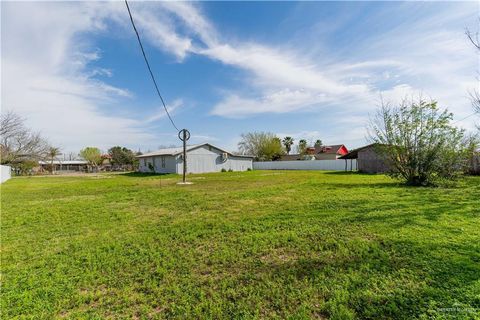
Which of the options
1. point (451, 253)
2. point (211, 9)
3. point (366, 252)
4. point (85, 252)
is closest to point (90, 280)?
point (85, 252)

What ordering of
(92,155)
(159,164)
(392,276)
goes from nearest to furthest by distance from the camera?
1. (392,276)
2. (159,164)
3. (92,155)

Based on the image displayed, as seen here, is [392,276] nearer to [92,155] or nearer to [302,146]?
[302,146]

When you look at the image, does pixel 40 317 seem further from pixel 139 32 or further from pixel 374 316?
pixel 139 32

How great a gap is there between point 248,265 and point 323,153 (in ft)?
153

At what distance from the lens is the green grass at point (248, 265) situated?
2.38 metres

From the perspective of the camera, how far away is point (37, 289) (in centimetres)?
279

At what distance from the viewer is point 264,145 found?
153 ft

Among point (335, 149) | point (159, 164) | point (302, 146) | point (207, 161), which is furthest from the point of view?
point (302, 146)

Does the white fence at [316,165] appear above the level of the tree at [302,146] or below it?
below

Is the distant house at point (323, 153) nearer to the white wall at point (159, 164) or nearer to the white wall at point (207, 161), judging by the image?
the white wall at point (207, 161)

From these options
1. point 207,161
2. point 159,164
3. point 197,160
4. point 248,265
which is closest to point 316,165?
point 207,161

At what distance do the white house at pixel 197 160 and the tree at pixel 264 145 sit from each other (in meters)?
15.6

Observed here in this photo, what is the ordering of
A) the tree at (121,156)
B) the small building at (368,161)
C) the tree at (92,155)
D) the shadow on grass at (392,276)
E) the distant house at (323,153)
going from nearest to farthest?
1. the shadow on grass at (392,276)
2. the small building at (368,161)
3. the distant house at (323,153)
4. the tree at (121,156)
5. the tree at (92,155)

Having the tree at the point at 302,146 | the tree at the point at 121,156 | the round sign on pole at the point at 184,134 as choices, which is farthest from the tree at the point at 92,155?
the round sign on pole at the point at 184,134
